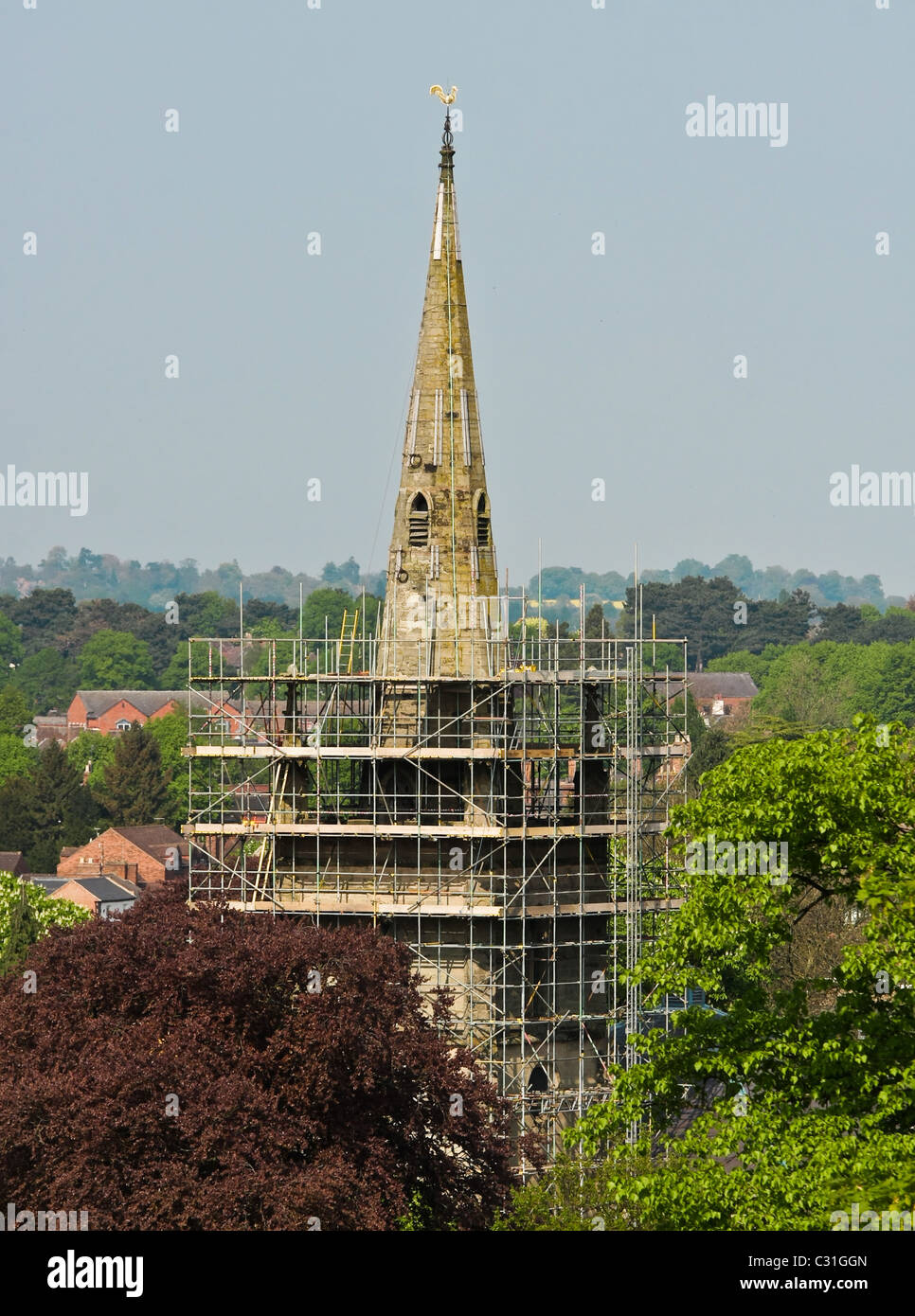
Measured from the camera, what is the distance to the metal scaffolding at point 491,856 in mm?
37656

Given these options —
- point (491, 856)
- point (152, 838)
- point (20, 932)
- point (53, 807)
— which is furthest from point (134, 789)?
point (491, 856)

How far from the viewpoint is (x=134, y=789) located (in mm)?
119750

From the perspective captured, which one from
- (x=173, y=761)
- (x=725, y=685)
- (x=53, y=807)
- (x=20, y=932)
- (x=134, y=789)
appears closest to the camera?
(x=20, y=932)

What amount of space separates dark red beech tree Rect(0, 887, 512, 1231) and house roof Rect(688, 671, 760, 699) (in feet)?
436

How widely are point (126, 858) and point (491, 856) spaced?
66.6 m

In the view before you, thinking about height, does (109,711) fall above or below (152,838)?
above

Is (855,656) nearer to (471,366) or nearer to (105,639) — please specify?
(105,639)

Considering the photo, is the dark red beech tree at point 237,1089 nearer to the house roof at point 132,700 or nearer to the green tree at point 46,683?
the house roof at point 132,700

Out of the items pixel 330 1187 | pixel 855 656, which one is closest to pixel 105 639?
pixel 855 656

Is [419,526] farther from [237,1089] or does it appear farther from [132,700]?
[132,700]

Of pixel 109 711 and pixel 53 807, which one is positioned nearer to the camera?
pixel 53 807

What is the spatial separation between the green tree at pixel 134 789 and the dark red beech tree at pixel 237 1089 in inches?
3426

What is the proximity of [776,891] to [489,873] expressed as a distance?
15.6 m
